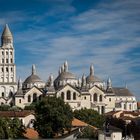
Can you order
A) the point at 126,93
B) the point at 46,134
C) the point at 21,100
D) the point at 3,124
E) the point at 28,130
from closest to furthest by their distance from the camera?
the point at 3,124, the point at 46,134, the point at 28,130, the point at 21,100, the point at 126,93

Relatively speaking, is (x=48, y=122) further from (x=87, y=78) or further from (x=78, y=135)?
(x=87, y=78)

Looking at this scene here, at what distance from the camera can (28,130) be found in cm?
5819

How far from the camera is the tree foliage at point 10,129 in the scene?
46969 mm

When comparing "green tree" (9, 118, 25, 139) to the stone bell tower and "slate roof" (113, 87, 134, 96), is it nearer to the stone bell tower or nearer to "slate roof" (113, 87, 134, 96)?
the stone bell tower

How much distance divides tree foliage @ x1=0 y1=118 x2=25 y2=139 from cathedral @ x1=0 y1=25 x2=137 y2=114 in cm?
3022

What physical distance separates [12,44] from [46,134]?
147ft

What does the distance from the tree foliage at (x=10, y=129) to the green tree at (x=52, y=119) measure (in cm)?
172

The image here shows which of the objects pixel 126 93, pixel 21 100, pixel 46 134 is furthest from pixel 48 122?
pixel 126 93

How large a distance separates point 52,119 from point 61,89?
29.7 m

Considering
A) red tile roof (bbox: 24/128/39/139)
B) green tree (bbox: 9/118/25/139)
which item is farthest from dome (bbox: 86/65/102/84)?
green tree (bbox: 9/118/25/139)

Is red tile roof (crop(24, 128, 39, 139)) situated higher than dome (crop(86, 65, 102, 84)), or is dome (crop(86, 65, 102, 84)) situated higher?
dome (crop(86, 65, 102, 84))

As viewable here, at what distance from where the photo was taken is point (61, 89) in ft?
275

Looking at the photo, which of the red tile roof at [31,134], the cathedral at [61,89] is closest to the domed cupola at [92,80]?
the cathedral at [61,89]

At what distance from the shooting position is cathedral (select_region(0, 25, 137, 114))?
275ft
